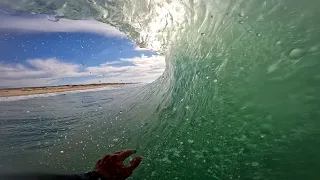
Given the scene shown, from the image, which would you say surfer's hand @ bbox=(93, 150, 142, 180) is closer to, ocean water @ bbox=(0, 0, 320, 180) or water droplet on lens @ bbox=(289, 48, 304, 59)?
ocean water @ bbox=(0, 0, 320, 180)

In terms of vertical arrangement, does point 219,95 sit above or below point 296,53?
below

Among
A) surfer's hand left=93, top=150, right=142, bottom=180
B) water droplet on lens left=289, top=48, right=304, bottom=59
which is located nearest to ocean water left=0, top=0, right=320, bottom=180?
water droplet on lens left=289, top=48, right=304, bottom=59

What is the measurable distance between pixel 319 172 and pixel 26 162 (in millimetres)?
4033

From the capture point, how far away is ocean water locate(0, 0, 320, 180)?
10.6ft

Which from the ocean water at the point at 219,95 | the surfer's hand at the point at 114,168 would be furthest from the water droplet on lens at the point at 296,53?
the surfer's hand at the point at 114,168

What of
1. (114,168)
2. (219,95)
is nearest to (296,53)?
(219,95)

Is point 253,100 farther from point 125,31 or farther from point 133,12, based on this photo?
point 125,31

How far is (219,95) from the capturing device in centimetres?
387

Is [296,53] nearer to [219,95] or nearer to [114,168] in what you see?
[219,95]

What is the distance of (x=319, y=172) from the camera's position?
10.8 feet

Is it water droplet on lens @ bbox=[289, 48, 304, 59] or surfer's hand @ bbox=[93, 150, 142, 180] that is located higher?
water droplet on lens @ bbox=[289, 48, 304, 59]

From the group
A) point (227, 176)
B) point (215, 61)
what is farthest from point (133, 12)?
point (227, 176)

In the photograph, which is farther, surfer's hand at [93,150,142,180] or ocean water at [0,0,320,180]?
ocean water at [0,0,320,180]

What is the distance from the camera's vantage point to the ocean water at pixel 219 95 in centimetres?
323
